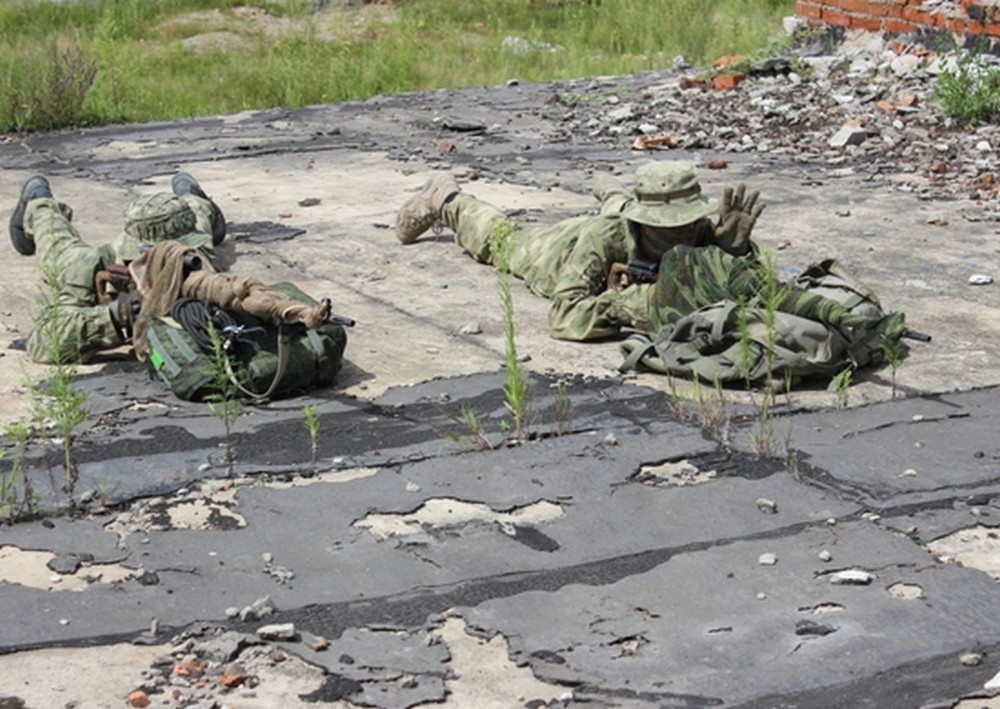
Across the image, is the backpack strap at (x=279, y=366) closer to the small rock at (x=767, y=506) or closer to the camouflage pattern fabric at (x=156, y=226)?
the camouflage pattern fabric at (x=156, y=226)

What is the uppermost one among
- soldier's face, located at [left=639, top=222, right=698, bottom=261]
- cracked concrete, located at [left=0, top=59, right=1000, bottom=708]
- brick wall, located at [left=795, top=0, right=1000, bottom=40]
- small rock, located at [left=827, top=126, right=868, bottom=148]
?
brick wall, located at [left=795, top=0, right=1000, bottom=40]

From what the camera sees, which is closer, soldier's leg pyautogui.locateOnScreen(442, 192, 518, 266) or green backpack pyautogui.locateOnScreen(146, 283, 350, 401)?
green backpack pyautogui.locateOnScreen(146, 283, 350, 401)

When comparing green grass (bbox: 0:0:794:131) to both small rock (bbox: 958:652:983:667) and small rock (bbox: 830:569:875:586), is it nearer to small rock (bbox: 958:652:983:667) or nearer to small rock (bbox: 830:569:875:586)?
small rock (bbox: 830:569:875:586)

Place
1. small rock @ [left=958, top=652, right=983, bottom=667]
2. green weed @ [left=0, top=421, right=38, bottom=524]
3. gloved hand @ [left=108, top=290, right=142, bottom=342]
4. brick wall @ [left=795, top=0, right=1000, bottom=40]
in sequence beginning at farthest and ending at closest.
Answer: brick wall @ [left=795, top=0, right=1000, bottom=40] → gloved hand @ [left=108, top=290, right=142, bottom=342] → green weed @ [left=0, top=421, right=38, bottom=524] → small rock @ [left=958, top=652, right=983, bottom=667]

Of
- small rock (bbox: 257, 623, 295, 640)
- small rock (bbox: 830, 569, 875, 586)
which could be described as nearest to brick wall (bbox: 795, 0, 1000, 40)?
small rock (bbox: 830, 569, 875, 586)

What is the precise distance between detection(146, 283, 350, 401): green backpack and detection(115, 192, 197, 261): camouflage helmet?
2.96 feet

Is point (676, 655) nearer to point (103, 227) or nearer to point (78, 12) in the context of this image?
point (103, 227)

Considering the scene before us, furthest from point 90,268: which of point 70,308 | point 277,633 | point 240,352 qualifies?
point 277,633

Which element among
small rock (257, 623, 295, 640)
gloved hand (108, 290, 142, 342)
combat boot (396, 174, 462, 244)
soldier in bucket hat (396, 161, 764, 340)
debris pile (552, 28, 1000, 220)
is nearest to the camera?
small rock (257, 623, 295, 640)

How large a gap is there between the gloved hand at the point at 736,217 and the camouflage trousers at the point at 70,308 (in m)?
2.40

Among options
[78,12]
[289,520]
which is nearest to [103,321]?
[289,520]

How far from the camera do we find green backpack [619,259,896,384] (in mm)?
5676

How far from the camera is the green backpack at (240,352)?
18.7 feet

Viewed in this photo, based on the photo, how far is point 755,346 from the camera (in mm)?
5719
